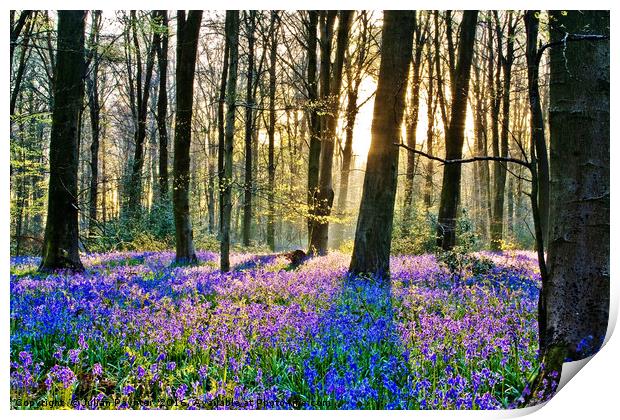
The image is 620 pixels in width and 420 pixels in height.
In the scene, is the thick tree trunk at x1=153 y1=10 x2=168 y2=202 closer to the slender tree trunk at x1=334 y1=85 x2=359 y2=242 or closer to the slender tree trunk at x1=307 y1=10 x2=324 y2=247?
the slender tree trunk at x1=307 y1=10 x2=324 y2=247

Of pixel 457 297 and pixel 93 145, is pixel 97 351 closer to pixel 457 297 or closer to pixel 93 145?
pixel 457 297

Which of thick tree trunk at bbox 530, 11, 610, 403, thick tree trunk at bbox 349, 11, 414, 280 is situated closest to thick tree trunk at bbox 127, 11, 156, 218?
thick tree trunk at bbox 349, 11, 414, 280

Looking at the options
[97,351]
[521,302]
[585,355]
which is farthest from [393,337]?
[97,351]

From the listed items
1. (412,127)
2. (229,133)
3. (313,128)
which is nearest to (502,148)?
(412,127)

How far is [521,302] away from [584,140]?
6.86 ft

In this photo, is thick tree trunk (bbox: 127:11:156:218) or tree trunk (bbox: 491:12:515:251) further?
tree trunk (bbox: 491:12:515:251)

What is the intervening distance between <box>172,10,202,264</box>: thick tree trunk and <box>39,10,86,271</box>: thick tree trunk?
2.34 m

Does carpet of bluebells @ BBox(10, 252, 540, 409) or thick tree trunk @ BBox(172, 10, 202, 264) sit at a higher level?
thick tree trunk @ BBox(172, 10, 202, 264)

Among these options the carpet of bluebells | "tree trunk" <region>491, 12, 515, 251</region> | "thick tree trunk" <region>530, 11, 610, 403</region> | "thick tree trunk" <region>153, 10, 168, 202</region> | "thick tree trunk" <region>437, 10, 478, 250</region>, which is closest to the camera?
the carpet of bluebells

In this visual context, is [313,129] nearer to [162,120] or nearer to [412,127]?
[412,127]

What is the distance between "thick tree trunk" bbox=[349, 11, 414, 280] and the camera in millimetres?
6824

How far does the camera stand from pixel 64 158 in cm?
694

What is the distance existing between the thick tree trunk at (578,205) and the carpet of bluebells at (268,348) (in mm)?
378

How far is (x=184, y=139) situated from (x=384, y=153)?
15.5 ft
